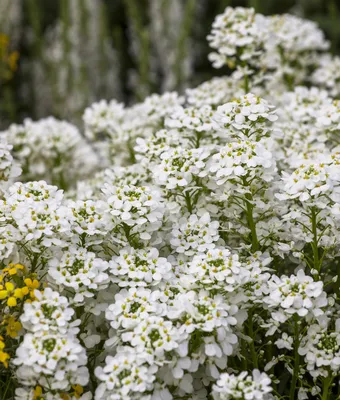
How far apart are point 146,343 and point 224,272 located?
1.00ft

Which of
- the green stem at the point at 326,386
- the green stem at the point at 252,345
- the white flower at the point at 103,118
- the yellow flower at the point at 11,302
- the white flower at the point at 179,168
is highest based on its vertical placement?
the white flower at the point at 179,168

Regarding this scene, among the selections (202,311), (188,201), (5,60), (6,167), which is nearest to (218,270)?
(202,311)

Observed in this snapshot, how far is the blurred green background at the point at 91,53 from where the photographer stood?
4832 millimetres

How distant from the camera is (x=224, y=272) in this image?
1.95m

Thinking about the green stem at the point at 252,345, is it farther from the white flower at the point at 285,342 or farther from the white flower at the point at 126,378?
the white flower at the point at 126,378

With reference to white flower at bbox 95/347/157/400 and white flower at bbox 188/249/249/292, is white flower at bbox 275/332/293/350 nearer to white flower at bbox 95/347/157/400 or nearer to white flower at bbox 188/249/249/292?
white flower at bbox 188/249/249/292

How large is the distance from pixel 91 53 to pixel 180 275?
11.6 feet

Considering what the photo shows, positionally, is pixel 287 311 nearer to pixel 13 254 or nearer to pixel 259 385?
pixel 259 385

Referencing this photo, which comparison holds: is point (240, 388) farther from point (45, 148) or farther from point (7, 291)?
point (45, 148)

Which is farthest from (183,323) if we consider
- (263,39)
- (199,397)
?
(263,39)

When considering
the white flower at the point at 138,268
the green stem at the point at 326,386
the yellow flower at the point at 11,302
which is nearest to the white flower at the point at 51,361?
the yellow flower at the point at 11,302

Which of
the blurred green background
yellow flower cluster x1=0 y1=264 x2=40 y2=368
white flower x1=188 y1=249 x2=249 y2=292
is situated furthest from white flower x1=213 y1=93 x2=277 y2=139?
the blurred green background

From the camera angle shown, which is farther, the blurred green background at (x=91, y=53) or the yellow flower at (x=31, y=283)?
the blurred green background at (x=91, y=53)

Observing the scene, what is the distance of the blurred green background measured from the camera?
4.83 meters
